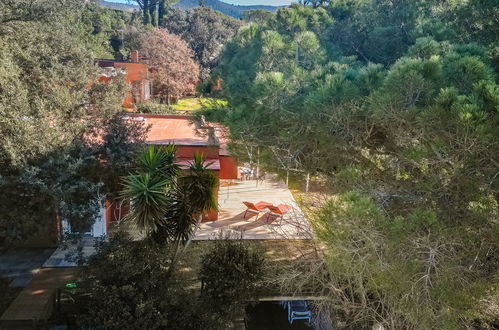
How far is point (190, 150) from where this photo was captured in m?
16.6

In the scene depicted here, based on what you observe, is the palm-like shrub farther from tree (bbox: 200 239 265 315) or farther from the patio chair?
the patio chair

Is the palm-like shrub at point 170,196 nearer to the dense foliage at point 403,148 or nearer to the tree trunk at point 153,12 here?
the dense foliage at point 403,148

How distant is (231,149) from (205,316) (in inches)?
197

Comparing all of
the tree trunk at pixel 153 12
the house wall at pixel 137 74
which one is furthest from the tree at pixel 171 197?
the tree trunk at pixel 153 12

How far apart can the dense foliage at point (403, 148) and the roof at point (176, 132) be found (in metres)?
4.84

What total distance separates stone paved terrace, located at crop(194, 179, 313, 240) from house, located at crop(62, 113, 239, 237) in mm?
800

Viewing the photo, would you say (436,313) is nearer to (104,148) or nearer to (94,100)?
(104,148)

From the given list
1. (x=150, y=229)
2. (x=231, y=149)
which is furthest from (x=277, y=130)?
(x=150, y=229)

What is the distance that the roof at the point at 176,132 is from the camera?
16.4 m

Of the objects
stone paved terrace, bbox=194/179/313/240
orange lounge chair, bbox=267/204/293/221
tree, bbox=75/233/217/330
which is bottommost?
stone paved terrace, bbox=194/179/313/240

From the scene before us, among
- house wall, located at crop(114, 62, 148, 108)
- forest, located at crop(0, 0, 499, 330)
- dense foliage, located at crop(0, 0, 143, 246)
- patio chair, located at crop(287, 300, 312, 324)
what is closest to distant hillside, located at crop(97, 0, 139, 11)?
house wall, located at crop(114, 62, 148, 108)

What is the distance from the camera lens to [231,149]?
12078 millimetres

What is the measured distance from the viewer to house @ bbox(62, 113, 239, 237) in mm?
14672

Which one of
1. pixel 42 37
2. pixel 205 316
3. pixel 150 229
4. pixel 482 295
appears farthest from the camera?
pixel 42 37
